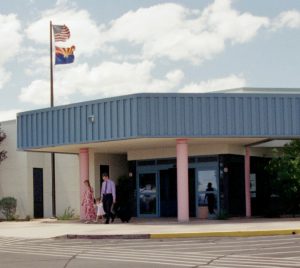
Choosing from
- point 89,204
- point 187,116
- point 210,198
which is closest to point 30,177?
point 89,204

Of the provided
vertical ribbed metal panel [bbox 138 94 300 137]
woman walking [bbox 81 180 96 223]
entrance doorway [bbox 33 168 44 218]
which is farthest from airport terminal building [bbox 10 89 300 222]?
woman walking [bbox 81 180 96 223]

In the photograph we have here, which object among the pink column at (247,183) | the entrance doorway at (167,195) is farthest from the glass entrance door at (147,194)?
→ the pink column at (247,183)

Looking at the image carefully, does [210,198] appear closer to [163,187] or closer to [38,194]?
[163,187]

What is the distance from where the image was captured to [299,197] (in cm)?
2811

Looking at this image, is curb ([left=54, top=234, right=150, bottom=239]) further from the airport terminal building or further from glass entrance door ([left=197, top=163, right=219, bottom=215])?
glass entrance door ([left=197, top=163, right=219, bottom=215])

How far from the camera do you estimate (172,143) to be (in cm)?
2909

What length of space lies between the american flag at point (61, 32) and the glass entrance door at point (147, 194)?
10.8 meters

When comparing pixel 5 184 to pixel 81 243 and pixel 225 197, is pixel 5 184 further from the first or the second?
pixel 81 243

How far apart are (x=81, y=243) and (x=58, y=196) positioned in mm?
Answer: 17242

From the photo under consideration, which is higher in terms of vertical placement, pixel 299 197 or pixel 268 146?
pixel 268 146

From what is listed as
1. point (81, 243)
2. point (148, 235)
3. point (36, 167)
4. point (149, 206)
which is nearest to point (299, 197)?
point (149, 206)

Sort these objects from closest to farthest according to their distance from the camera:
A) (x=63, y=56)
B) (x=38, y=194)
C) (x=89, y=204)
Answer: (x=89, y=204)
(x=38, y=194)
(x=63, y=56)

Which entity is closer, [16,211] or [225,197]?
[225,197]

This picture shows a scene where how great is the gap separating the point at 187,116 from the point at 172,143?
3.58 m
